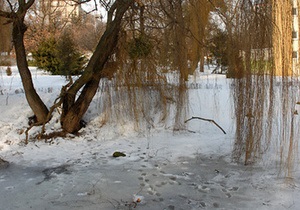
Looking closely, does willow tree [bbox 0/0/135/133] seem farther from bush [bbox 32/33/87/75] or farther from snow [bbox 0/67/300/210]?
bush [bbox 32/33/87/75]

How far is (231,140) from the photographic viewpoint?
19.7ft

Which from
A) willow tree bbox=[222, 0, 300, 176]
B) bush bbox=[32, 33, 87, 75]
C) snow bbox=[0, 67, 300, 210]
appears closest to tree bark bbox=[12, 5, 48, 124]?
snow bbox=[0, 67, 300, 210]

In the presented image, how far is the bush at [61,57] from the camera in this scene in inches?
477

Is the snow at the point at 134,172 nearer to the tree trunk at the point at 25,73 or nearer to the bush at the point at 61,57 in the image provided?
the tree trunk at the point at 25,73

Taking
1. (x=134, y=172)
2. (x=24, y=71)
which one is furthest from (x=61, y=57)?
(x=134, y=172)

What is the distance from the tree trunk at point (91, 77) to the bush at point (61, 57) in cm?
529

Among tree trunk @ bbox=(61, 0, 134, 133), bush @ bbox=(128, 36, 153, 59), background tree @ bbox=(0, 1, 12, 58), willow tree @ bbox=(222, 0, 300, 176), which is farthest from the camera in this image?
tree trunk @ bbox=(61, 0, 134, 133)

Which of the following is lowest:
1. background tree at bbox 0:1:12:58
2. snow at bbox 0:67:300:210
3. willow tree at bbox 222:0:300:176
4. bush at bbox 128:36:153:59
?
snow at bbox 0:67:300:210

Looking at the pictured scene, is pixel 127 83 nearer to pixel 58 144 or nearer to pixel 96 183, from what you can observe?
pixel 58 144

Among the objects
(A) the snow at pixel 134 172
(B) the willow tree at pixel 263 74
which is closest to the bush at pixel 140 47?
(A) the snow at pixel 134 172

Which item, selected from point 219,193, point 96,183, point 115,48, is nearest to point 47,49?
point 115,48

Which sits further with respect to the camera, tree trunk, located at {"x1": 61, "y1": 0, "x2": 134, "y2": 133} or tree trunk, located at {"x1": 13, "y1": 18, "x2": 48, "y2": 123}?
tree trunk, located at {"x1": 13, "y1": 18, "x2": 48, "y2": 123}

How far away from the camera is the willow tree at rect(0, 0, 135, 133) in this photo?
6.10m

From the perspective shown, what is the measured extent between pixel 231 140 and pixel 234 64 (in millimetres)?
2269
